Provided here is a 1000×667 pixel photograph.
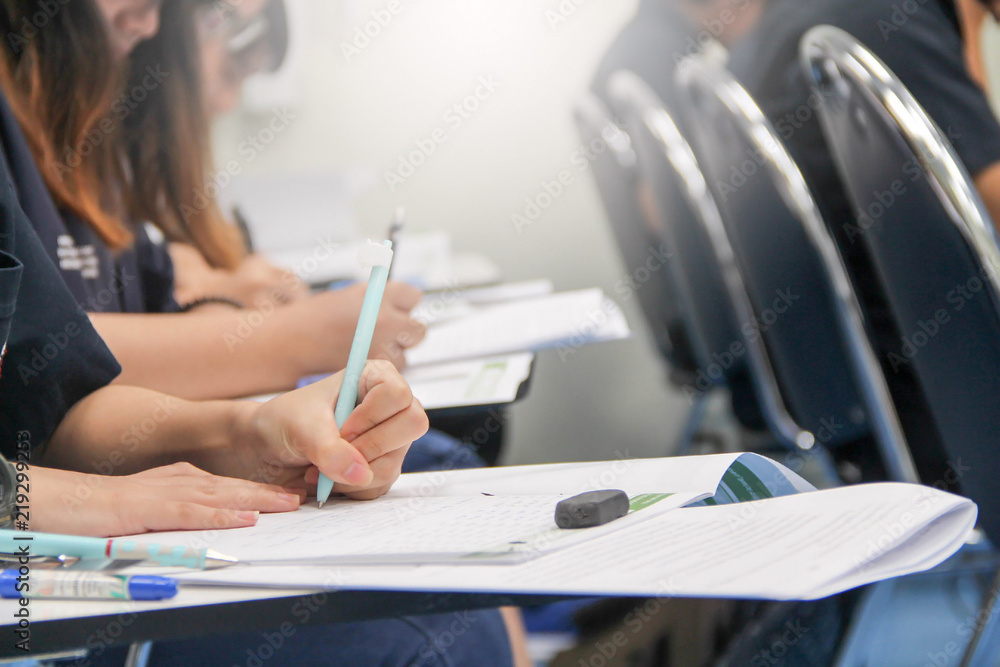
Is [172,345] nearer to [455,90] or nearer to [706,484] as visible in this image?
[706,484]

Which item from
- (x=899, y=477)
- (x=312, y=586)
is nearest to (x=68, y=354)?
(x=312, y=586)

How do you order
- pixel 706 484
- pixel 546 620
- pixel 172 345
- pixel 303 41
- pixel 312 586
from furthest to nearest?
1. pixel 303 41
2. pixel 546 620
3. pixel 172 345
4. pixel 706 484
5. pixel 312 586

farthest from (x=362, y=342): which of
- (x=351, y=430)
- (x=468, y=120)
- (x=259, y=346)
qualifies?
(x=468, y=120)

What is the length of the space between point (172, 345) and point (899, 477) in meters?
0.67

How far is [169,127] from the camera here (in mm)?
950

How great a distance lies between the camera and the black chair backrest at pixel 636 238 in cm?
155

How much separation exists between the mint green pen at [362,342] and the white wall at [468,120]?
165 cm

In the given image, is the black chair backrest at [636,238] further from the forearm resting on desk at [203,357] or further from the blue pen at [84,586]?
the blue pen at [84,586]

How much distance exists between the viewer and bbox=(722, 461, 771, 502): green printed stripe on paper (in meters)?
0.38

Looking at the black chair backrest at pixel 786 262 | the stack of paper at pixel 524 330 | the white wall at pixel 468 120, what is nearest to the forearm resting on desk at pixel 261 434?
the stack of paper at pixel 524 330

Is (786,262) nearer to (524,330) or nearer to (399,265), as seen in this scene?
(524,330)

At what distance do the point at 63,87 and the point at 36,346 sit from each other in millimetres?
334

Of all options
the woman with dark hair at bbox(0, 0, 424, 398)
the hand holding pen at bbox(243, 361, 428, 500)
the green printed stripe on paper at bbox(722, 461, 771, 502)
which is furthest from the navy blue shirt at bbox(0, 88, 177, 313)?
the green printed stripe on paper at bbox(722, 461, 771, 502)

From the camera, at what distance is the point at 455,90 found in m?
2.06
